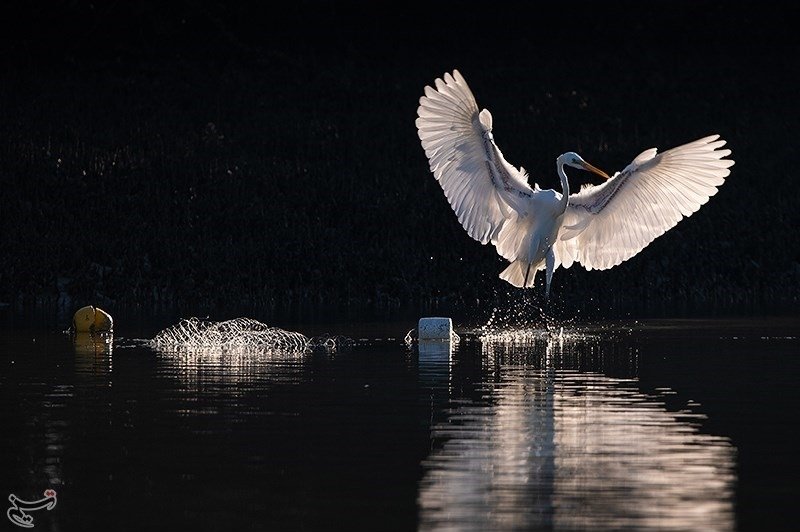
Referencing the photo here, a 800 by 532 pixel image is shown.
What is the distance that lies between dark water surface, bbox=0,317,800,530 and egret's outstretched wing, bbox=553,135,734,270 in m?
2.67

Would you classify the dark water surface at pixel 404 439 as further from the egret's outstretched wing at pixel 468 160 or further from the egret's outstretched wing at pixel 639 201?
the egret's outstretched wing at pixel 468 160

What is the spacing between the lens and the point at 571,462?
10914mm

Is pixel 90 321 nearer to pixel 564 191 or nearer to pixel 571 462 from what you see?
pixel 564 191

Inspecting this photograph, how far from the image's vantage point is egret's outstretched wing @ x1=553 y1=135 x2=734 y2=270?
2066 cm

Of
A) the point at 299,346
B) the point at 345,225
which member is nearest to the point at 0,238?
the point at 345,225

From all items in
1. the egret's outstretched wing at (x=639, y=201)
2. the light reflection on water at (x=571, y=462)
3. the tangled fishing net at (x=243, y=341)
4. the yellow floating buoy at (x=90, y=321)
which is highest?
the egret's outstretched wing at (x=639, y=201)

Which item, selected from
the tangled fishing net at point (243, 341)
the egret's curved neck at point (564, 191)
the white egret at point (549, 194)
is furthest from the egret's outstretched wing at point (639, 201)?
the tangled fishing net at point (243, 341)

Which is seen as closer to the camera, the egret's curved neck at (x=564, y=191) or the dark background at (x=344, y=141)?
the egret's curved neck at (x=564, y=191)

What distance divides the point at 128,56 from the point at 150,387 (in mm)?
39300

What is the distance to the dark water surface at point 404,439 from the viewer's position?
9.47 metres

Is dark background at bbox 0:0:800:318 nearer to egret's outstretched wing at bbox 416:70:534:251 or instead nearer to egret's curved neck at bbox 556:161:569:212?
egret's outstretched wing at bbox 416:70:534:251

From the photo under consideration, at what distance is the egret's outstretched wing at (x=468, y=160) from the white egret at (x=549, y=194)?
0.04 feet

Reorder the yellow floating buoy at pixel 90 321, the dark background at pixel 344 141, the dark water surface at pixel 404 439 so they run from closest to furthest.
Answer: the dark water surface at pixel 404 439 → the yellow floating buoy at pixel 90 321 → the dark background at pixel 344 141

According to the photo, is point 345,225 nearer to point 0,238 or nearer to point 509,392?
point 0,238
